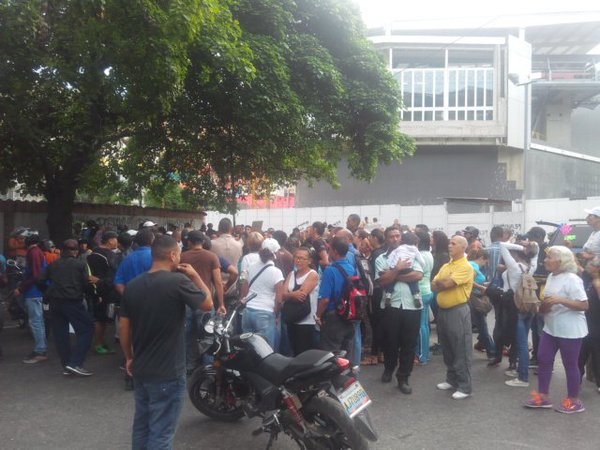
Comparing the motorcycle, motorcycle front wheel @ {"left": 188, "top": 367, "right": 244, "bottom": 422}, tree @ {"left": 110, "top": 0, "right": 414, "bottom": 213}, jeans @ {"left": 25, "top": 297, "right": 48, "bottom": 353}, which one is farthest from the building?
the motorcycle

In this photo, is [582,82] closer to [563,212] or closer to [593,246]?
[563,212]

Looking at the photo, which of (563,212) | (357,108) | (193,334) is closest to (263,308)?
(193,334)

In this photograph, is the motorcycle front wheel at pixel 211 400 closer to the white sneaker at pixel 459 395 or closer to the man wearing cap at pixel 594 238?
the white sneaker at pixel 459 395

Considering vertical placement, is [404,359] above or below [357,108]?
below

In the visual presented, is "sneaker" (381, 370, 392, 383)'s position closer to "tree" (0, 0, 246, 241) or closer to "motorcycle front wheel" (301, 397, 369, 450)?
"motorcycle front wheel" (301, 397, 369, 450)

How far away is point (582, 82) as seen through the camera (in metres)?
40.5

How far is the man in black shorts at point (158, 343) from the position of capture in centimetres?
391

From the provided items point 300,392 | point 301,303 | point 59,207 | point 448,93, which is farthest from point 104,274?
point 448,93

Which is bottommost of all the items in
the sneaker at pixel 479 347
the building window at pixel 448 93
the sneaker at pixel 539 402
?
the sneaker at pixel 479 347

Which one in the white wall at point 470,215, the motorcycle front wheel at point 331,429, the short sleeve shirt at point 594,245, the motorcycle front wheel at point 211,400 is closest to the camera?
the motorcycle front wheel at point 331,429

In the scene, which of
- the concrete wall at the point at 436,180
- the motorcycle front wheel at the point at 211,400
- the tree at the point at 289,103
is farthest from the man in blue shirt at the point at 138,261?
the concrete wall at the point at 436,180

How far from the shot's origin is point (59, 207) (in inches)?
554

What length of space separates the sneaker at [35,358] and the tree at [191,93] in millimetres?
4357

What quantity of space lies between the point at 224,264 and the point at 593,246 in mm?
4578
